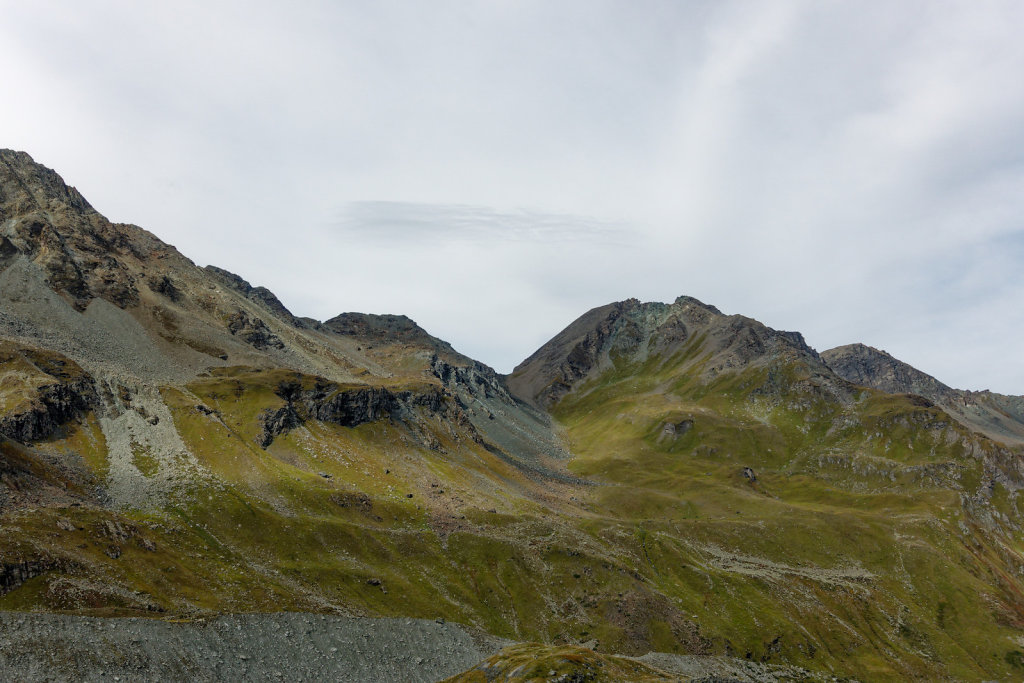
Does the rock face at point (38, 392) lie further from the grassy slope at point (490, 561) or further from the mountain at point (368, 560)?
the grassy slope at point (490, 561)

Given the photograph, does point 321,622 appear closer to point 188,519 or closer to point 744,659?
point 188,519

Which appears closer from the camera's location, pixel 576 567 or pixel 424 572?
pixel 424 572

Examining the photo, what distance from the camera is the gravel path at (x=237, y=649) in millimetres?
54875

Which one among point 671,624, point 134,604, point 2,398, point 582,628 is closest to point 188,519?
point 134,604

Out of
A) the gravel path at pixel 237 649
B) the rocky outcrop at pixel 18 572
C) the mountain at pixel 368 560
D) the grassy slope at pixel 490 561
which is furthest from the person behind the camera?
the grassy slope at pixel 490 561

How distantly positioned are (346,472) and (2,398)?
81433mm

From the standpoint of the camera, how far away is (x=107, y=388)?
6368 inches

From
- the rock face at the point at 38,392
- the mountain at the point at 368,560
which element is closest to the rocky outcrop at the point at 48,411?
the rock face at the point at 38,392

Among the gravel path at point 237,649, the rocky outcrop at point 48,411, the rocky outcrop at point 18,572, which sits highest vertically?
the rocky outcrop at point 48,411

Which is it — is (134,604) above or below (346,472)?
below

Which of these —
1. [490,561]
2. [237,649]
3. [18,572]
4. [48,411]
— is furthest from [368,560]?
[48,411]

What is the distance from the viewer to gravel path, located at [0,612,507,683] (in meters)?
54.9

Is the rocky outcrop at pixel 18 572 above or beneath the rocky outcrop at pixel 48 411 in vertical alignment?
beneath

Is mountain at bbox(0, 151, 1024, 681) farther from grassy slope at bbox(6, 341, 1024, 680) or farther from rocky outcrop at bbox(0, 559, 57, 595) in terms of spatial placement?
grassy slope at bbox(6, 341, 1024, 680)
